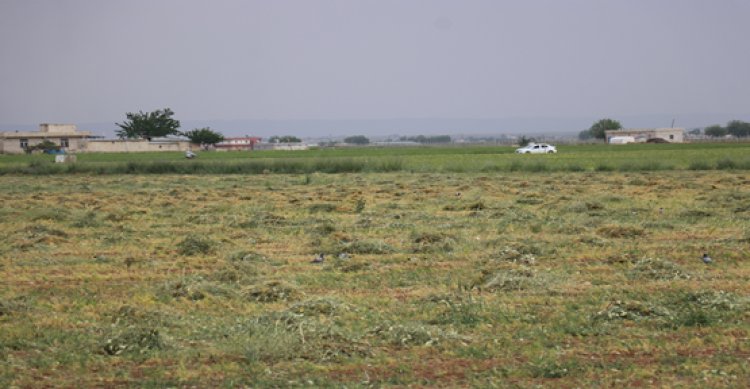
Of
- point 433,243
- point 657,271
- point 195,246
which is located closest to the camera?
point 657,271

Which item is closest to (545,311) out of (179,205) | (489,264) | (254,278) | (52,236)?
(489,264)

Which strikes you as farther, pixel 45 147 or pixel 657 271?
pixel 45 147

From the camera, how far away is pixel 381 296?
1228 centimetres

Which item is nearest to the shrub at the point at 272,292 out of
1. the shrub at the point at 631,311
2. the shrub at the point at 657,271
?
the shrub at the point at 631,311

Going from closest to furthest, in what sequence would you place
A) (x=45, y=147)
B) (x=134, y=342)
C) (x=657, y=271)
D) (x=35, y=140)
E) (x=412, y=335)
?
(x=134, y=342) < (x=412, y=335) < (x=657, y=271) < (x=45, y=147) < (x=35, y=140)

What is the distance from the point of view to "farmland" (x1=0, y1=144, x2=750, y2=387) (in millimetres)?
8734

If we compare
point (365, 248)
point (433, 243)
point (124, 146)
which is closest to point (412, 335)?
point (365, 248)

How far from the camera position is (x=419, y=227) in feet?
68.7

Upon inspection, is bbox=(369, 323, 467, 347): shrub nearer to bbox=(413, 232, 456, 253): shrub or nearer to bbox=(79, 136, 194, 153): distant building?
bbox=(413, 232, 456, 253): shrub

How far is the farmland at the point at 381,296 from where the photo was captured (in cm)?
873

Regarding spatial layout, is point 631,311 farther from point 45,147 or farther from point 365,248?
point 45,147

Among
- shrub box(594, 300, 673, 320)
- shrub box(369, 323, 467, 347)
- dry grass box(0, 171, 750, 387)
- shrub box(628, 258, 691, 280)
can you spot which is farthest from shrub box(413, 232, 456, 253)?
shrub box(369, 323, 467, 347)

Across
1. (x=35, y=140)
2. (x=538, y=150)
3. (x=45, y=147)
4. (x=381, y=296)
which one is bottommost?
(x=538, y=150)

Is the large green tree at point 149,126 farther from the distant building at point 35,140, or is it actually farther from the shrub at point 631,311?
the shrub at point 631,311
